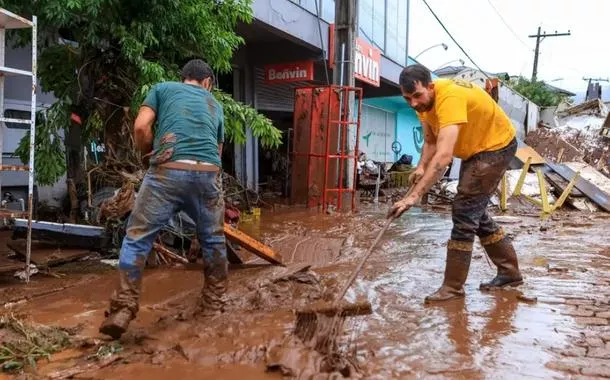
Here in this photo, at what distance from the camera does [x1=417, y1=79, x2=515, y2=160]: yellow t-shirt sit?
3.82 meters

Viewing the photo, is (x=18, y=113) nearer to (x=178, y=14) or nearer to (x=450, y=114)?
(x=178, y=14)

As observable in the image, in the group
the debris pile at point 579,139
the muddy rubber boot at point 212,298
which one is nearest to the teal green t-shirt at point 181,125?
the muddy rubber boot at point 212,298

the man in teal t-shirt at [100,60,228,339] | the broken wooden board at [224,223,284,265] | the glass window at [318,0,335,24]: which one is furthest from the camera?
the glass window at [318,0,335,24]

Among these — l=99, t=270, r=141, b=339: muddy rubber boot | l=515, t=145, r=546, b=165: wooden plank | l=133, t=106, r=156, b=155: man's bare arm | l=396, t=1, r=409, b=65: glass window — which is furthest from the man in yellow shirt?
l=396, t=1, r=409, b=65: glass window

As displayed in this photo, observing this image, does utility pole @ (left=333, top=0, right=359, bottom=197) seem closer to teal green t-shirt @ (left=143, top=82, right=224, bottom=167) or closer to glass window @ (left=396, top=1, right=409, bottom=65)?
glass window @ (left=396, top=1, right=409, bottom=65)

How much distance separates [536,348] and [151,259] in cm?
336

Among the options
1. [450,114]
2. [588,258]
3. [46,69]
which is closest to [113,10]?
[46,69]

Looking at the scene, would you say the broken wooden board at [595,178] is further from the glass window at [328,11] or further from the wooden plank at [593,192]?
the glass window at [328,11]

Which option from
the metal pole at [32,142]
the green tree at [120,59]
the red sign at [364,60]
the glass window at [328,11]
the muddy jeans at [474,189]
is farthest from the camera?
the glass window at [328,11]

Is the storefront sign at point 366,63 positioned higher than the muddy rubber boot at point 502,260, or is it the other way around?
the storefront sign at point 366,63

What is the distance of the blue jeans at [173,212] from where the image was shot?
320 cm

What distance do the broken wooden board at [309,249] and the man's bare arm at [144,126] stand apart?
2306 millimetres

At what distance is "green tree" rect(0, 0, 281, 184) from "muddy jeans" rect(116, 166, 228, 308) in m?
2.32

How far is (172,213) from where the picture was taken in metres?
3.38
